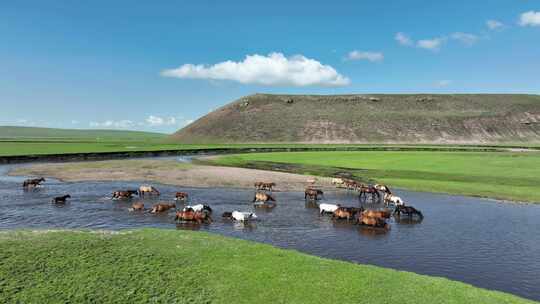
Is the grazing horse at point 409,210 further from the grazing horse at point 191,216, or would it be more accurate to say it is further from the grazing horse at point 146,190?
the grazing horse at point 146,190

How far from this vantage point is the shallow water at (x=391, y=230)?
16094 mm

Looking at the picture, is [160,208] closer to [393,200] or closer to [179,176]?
[393,200]

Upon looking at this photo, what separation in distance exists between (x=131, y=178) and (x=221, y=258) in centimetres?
3318

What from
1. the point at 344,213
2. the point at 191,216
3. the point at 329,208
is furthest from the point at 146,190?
the point at 344,213

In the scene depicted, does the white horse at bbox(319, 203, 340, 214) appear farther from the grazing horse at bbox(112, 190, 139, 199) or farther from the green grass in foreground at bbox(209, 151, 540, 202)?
the grazing horse at bbox(112, 190, 139, 199)

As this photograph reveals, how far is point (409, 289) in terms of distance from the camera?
12.0m

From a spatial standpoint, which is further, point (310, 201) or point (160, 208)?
point (310, 201)

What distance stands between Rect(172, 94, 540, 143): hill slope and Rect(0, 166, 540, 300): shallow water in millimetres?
133489

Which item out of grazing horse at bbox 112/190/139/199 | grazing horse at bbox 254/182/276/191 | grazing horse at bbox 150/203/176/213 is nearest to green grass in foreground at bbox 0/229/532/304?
grazing horse at bbox 150/203/176/213

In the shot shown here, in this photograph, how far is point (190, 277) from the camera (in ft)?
40.6

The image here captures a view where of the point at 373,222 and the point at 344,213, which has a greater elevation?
the point at 344,213

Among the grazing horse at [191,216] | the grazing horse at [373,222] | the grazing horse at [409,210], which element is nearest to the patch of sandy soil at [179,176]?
the grazing horse at [409,210]

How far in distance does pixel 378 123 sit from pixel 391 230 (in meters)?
159

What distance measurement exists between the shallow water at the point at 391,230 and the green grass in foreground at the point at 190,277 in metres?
3.23
